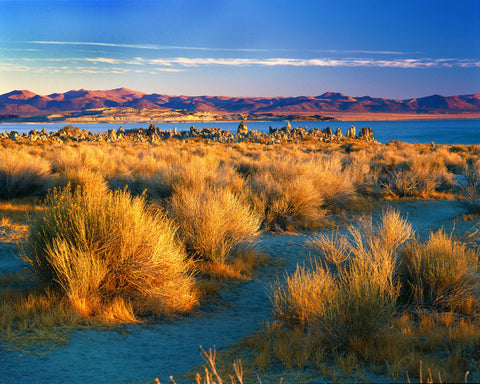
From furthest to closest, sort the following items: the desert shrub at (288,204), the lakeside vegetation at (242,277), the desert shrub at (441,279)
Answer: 1. the desert shrub at (288,204)
2. the desert shrub at (441,279)
3. the lakeside vegetation at (242,277)

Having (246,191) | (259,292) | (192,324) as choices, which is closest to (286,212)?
(246,191)

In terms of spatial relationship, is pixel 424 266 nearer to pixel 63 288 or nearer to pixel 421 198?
pixel 63 288

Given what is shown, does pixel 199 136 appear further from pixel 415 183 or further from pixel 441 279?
pixel 441 279

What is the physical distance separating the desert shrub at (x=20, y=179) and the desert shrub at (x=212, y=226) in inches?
253

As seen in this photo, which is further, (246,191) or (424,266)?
(246,191)

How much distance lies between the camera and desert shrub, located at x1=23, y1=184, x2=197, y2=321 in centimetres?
485

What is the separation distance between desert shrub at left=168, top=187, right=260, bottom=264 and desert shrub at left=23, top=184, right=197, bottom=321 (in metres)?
1.34

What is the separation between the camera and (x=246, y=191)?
34.5 ft

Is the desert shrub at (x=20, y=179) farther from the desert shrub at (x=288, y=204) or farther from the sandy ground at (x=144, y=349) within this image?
the sandy ground at (x=144, y=349)

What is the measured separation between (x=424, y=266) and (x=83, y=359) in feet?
13.6

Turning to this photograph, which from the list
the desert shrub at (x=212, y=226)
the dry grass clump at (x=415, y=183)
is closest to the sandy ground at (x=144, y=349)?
the desert shrub at (x=212, y=226)

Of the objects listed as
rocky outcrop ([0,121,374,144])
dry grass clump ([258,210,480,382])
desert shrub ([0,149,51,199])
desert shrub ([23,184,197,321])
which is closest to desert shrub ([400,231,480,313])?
dry grass clump ([258,210,480,382])

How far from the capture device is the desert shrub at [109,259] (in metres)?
4.85

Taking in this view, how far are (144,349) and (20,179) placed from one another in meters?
9.69
